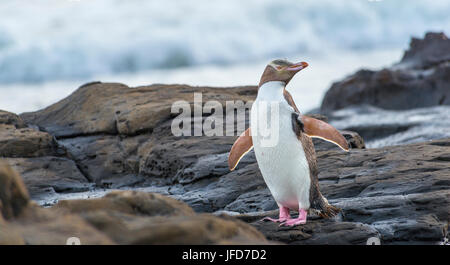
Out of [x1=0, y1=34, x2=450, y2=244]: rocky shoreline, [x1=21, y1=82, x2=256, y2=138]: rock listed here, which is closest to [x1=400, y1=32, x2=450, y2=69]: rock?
[x1=0, y1=34, x2=450, y2=244]: rocky shoreline

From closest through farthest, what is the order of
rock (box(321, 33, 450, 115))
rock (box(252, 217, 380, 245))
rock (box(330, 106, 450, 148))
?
rock (box(252, 217, 380, 245)), rock (box(330, 106, 450, 148)), rock (box(321, 33, 450, 115))

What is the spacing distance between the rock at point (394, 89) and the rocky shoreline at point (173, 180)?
2.05 meters

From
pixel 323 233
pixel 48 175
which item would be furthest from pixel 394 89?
pixel 323 233

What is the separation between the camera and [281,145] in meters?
4.80

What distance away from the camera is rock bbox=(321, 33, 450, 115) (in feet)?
48.4

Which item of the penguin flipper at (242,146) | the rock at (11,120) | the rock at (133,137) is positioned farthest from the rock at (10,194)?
the rock at (11,120)

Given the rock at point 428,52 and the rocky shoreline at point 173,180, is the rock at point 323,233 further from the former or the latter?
the rock at point 428,52

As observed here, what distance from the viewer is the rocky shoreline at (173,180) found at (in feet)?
9.93

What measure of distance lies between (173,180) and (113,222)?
438cm

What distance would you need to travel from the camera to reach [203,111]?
8.54 metres

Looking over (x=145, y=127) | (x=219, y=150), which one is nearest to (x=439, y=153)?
(x=219, y=150)

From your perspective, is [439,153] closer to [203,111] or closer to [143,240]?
[203,111]

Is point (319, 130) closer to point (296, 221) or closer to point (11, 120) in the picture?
point (296, 221)

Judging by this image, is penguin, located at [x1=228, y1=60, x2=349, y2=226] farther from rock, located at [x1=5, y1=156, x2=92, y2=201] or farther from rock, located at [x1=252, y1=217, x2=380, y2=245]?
rock, located at [x1=5, y1=156, x2=92, y2=201]
